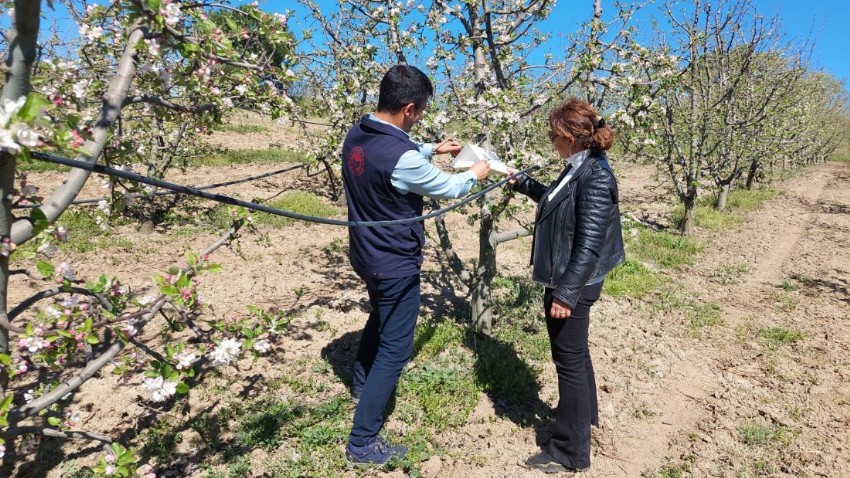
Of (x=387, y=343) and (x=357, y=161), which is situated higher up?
(x=357, y=161)

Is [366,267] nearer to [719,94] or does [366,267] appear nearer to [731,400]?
[731,400]

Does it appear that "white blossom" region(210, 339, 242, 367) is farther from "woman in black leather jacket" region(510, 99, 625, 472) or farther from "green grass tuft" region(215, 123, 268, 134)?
"green grass tuft" region(215, 123, 268, 134)

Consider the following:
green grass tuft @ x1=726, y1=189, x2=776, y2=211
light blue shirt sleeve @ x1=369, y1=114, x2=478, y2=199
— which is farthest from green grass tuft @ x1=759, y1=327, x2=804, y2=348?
green grass tuft @ x1=726, y1=189, x2=776, y2=211

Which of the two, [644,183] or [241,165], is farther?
[644,183]

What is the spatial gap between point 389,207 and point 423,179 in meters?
0.25

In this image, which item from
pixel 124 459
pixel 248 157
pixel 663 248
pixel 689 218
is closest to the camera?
pixel 124 459

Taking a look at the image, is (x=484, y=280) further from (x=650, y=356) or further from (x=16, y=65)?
(x=16, y=65)

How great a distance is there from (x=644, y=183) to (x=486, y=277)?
1274 centimetres

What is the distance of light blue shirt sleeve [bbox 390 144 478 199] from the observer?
8.42 ft

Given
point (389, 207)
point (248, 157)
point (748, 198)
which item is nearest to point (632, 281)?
point (389, 207)

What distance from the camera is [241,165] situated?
12195mm

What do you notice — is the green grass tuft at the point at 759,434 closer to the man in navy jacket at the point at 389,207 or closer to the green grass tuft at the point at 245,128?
the man in navy jacket at the point at 389,207

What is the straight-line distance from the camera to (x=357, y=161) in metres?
2.70

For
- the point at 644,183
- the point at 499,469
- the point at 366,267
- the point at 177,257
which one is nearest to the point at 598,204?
the point at 366,267
